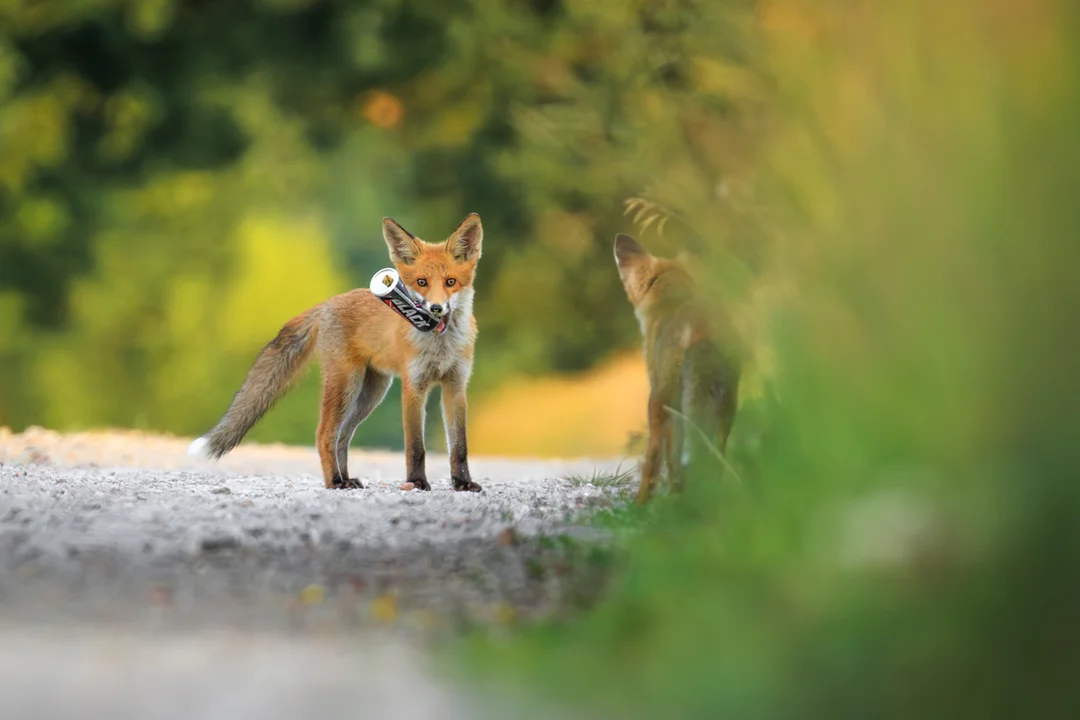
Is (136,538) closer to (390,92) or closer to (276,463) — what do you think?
(276,463)

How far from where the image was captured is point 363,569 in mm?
3648

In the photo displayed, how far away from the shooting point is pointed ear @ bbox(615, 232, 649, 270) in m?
5.01

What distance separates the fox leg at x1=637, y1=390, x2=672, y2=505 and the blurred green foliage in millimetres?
8001

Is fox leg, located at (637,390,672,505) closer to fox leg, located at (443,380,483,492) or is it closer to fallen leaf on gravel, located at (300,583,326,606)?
fox leg, located at (443,380,483,492)

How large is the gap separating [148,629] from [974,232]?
6.86 ft

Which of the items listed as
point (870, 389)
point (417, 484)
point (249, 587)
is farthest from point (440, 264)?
point (870, 389)

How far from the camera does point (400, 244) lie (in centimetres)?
535

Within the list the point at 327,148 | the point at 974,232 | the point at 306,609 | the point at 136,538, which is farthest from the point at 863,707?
the point at 327,148

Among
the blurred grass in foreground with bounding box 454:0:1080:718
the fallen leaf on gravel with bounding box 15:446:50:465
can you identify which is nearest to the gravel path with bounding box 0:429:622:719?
the blurred grass in foreground with bounding box 454:0:1080:718

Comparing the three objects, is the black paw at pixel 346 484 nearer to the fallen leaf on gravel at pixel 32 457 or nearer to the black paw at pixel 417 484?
the black paw at pixel 417 484

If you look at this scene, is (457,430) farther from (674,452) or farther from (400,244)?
(674,452)

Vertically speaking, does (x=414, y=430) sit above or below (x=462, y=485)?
above

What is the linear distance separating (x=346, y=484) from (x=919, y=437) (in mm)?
3618

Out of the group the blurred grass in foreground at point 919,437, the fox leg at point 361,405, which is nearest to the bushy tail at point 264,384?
the fox leg at point 361,405
